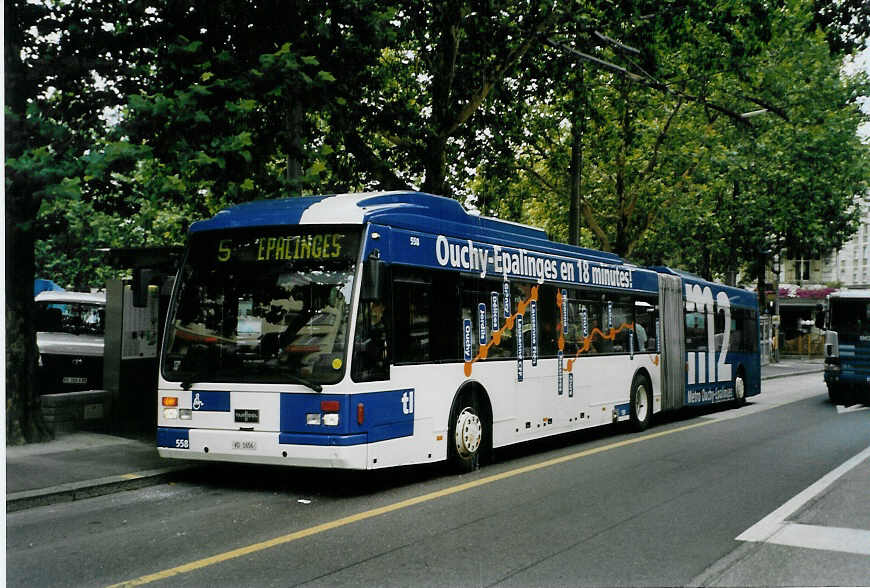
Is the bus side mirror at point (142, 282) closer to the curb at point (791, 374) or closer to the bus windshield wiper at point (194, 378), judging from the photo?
the bus windshield wiper at point (194, 378)

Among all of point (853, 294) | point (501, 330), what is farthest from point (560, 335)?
point (853, 294)

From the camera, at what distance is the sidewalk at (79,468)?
859 cm

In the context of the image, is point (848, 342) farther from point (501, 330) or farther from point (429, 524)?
point (429, 524)

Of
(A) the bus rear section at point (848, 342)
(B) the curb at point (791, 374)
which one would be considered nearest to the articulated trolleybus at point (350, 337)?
(A) the bus rear section at point (848, 342)

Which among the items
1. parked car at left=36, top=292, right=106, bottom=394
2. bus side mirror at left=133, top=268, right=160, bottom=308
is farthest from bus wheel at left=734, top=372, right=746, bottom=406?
bus side mirror at left=133, top=268, right=160, bottom=308

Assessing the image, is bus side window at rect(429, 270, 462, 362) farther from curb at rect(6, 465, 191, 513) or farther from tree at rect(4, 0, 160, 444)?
tree at rect(4, 0, 160, 444)

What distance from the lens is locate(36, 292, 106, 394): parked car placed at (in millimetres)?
15703

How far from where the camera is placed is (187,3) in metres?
10.8

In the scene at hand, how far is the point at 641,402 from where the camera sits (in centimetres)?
1591

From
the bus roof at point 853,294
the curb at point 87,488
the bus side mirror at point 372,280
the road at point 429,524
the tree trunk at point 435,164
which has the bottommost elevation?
the road at point 429,524

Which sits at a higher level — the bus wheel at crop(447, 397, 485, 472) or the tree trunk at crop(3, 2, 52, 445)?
the tree trunk at crop(3, 2, 52, 445)

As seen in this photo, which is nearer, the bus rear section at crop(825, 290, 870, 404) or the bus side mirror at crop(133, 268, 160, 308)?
the bus side mirror at crop(133, 268, 160, 308)

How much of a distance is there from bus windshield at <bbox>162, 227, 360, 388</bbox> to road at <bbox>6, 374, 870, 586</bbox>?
49.7 inches

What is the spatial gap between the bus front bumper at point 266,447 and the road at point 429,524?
0.37 m
